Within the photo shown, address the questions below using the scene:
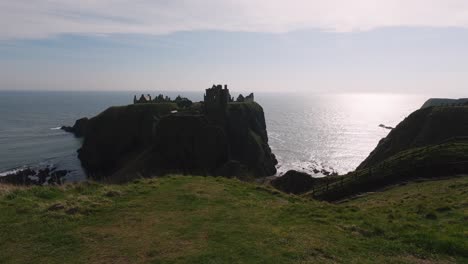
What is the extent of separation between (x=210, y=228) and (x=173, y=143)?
71.0 metres

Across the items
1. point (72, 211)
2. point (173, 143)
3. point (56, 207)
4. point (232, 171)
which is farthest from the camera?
point (173, 143)

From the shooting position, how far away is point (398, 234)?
614 inches

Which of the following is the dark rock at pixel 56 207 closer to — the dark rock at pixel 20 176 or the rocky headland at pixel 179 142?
the rocky headland at pixel 179 142

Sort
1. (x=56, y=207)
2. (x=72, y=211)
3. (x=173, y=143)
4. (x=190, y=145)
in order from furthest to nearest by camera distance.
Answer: (x=190, y=145), (x=173, y=143), (x=56, y=207), (x=72, y=211)

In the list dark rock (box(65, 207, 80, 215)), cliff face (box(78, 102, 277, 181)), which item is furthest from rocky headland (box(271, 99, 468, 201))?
cliff face (box(78, 102, 277, 181))

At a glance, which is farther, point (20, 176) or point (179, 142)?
point (179, 142)

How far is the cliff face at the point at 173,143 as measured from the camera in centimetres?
8381

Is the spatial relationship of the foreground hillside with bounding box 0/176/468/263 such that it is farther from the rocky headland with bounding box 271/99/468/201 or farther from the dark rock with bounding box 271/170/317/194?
the dark rock with bounding box 271/170/317/194

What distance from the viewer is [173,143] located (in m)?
85.8

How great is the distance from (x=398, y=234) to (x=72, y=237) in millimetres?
13934

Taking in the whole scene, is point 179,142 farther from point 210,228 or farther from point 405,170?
point 210,228

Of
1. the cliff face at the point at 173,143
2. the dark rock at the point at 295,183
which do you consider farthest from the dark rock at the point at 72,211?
the cliff face at the point at 173,143

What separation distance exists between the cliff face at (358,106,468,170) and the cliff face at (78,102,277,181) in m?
28.3

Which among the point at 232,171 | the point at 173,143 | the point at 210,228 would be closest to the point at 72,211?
the point at 210,228
